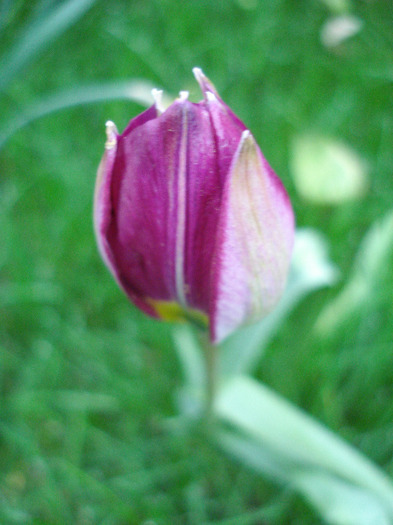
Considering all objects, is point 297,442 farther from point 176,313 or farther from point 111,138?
point 111,138

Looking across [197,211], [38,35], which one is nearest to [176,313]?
[197,211]

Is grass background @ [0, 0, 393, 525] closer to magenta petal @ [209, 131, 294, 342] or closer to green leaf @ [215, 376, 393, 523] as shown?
green leaf @ [215, 376, 393, 523]

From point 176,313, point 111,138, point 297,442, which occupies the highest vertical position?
point 111,138

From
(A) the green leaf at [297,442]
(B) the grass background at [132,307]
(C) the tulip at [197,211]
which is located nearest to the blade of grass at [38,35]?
(B) the grass background at [132,307]

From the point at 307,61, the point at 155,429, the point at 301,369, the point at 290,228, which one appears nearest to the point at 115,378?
the point at 155,429

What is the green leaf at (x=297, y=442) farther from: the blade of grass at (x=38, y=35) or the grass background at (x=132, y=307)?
the blade of grass at (x=38, y=35)

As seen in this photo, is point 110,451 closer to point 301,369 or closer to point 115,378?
point 115,378
